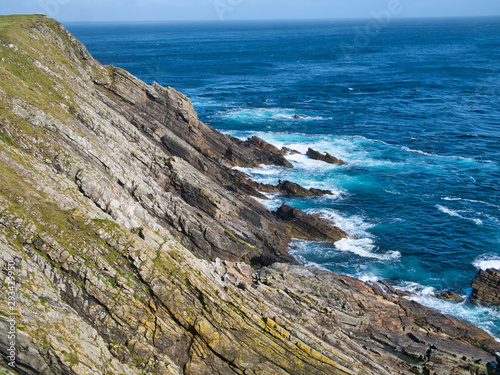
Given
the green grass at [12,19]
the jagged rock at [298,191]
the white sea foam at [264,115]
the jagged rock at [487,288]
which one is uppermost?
the green grass at [12,19]

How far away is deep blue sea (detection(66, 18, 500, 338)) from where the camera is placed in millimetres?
39188

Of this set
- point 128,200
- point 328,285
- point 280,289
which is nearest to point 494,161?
point 328,285

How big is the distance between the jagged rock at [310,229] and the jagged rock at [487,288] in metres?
13.1

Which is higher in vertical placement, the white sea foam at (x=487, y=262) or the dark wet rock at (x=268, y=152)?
the dark wet rock at (x=268, y=152)

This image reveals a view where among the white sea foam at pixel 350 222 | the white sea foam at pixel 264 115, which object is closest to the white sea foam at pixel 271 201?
the white sea foam at pixel 350 222

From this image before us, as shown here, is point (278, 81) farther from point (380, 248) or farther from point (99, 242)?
point (99, 242)

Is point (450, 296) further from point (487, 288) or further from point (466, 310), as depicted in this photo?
point (487, 288)

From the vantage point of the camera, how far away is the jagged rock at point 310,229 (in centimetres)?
4153

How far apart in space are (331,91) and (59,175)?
95.4m

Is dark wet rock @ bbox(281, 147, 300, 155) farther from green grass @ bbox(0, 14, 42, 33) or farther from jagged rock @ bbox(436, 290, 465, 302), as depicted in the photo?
green grass @ bbox(0, 14, 42, 33)

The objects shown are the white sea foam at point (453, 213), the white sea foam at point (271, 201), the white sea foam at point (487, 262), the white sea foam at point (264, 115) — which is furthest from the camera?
the white sea foam at point (264, 115)

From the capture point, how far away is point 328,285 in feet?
90.2

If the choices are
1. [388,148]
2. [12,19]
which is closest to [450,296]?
[388,148]

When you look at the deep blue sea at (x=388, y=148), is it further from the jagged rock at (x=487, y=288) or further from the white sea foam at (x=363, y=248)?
the jagged rock at (x=487, y=288)
